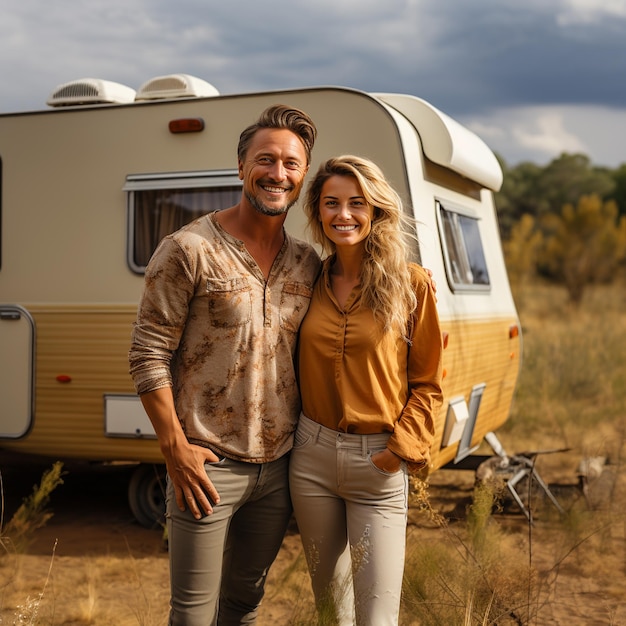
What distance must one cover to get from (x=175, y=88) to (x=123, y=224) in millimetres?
909

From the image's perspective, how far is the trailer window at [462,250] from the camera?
5.21 metres

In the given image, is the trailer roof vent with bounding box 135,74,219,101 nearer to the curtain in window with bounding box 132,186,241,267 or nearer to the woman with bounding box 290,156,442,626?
the curtain in window with bounding box 132,186,241,267

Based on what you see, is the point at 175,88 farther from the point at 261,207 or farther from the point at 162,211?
the point at 261,207

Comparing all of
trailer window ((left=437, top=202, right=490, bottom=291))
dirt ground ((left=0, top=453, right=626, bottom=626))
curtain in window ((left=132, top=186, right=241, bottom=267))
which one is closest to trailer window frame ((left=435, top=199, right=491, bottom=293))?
trailer window ((left=437, top=202, right=490, bottom=291))

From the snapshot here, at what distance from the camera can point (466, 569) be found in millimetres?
3795

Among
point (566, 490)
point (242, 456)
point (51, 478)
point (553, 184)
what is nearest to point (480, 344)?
point (566, 490)

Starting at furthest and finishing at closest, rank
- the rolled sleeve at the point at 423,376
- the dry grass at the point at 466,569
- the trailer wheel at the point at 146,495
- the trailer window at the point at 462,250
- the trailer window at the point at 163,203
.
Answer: the trailer wheel at the point at 146,495 < the trailer window at the point at 462,250 < the trailer window at the point at 163,203 < the dry grass at the point at 466,569 < the rolled sleeve at the point at 423,376

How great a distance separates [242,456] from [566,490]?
3912 millimetres

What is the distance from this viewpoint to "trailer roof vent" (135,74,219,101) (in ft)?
17.5

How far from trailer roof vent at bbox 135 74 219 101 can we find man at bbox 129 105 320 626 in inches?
104

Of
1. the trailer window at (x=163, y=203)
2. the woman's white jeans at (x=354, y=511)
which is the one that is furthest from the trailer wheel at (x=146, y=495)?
the woman's white jeans at (x=354, y=511)

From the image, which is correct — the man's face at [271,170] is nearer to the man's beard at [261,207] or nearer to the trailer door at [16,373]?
the man's beard at [261,207]

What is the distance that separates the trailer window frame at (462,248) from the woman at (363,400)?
2.30m

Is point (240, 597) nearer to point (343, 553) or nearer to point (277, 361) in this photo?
point (343, 553)
